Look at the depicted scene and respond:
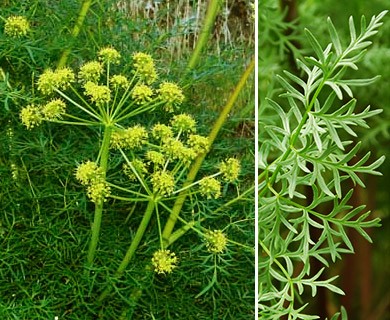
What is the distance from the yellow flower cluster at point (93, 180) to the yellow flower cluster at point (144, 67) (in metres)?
0.10

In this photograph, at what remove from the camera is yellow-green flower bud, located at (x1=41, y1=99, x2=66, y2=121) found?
28.0 inches

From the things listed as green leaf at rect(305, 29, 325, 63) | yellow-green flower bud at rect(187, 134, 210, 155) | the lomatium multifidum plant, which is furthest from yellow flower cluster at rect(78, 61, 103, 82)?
green leaf at rect(305, 29, 325, 63)

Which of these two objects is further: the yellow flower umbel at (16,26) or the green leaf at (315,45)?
the yellow flower umbel at (16,26)

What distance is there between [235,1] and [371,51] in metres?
0.31

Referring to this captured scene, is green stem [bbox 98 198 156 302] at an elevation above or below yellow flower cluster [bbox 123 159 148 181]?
below

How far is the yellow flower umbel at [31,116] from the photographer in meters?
0.71

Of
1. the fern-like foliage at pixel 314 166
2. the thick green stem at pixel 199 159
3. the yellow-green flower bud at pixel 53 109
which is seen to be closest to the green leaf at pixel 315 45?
the fern-like foliage at pixel 314 166

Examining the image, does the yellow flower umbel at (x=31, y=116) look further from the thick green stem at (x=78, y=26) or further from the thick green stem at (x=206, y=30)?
the thick green stem at (x=206, y=30)

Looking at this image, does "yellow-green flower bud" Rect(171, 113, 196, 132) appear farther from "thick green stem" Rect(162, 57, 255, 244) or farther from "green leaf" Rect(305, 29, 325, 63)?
"green leaf" Rect(305, 29, 325, 63)

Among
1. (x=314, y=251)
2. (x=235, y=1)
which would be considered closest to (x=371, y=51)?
(x=235, y=1)

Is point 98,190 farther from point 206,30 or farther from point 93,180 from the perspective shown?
point 206,30

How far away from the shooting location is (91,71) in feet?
2.36

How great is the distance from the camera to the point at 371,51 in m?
0.98

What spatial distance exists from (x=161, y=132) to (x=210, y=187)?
0.07 meters
